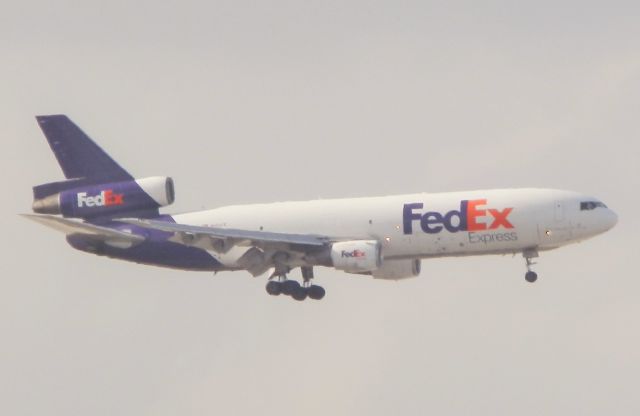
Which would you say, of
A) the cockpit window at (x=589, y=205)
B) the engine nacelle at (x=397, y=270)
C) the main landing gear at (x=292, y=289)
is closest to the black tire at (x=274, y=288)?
the main landing gear at (x=292, y=289)

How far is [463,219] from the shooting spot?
3903 inches

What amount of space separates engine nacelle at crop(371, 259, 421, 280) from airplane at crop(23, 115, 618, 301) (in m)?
0.05

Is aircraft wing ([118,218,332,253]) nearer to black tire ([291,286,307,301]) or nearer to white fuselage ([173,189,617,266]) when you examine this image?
white fuselage ([173,189,617,266])

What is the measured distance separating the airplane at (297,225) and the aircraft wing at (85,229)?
0.07m

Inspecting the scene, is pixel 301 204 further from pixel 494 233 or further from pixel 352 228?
pixel 494 233

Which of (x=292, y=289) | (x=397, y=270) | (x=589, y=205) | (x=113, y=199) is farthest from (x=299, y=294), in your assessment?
(x=589, y=205)

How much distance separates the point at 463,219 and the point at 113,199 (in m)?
18.1

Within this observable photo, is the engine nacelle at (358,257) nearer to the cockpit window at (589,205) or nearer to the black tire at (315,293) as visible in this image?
the black tire at (315,293)

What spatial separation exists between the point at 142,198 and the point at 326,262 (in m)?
10.4

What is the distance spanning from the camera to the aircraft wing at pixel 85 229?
97812mm

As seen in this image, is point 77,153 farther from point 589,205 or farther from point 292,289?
point 589,205

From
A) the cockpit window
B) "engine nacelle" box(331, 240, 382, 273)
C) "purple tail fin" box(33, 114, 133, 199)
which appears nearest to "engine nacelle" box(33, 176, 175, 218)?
"purple tail fin" box(33, 114, 133, 199)

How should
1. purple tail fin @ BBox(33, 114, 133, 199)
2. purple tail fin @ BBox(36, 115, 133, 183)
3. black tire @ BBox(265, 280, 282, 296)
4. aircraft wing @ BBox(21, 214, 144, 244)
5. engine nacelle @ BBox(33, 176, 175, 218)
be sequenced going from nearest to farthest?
1. aircraft wing @ BBox(21, 214, 144, 244)
2. black tire @ BBox(265, 280, 282, 296)
3. engine nacelle @ BBox(33, 176, 175, 218)
4. purple tail fin @ BBox(33, 114, 133, 199)
5. purple tail fin @ BBox(36, 115, 133, 183)

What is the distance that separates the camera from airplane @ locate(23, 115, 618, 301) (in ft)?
326
